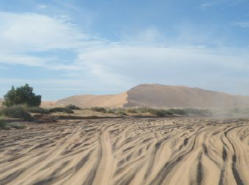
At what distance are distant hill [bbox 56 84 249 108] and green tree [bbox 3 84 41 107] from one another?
51221mm

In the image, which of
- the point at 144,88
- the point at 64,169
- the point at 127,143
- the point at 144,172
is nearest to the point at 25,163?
the point at 64,169

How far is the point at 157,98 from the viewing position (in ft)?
348

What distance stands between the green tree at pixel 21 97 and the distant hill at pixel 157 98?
51.2m

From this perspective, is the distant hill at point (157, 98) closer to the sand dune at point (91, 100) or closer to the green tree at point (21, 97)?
the sand dune at point (91, 100)

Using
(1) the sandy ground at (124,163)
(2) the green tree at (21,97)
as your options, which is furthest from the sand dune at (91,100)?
(1) the sandy ground at (124,163)

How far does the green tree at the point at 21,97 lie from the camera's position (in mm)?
37625

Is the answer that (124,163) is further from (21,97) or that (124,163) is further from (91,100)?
(91,100)

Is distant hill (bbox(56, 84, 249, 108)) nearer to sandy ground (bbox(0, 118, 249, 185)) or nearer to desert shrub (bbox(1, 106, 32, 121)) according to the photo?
desert shrub (bbox(1, 106, 32, 121))

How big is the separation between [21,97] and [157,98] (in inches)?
2805

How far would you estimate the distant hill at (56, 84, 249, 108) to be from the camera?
320ft

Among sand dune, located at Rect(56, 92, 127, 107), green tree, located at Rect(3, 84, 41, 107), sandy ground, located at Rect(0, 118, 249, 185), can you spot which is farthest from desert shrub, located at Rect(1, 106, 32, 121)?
sand dune, located at Rect(56, 92, 127, 107)

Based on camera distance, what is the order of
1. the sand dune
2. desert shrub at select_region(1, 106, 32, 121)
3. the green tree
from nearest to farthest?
desert shrub at select_region(1, 106, 32, 121) < the green tree < the sand dune

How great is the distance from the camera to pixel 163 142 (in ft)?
34.6

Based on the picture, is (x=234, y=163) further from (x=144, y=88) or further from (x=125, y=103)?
(x=144, y=88)
